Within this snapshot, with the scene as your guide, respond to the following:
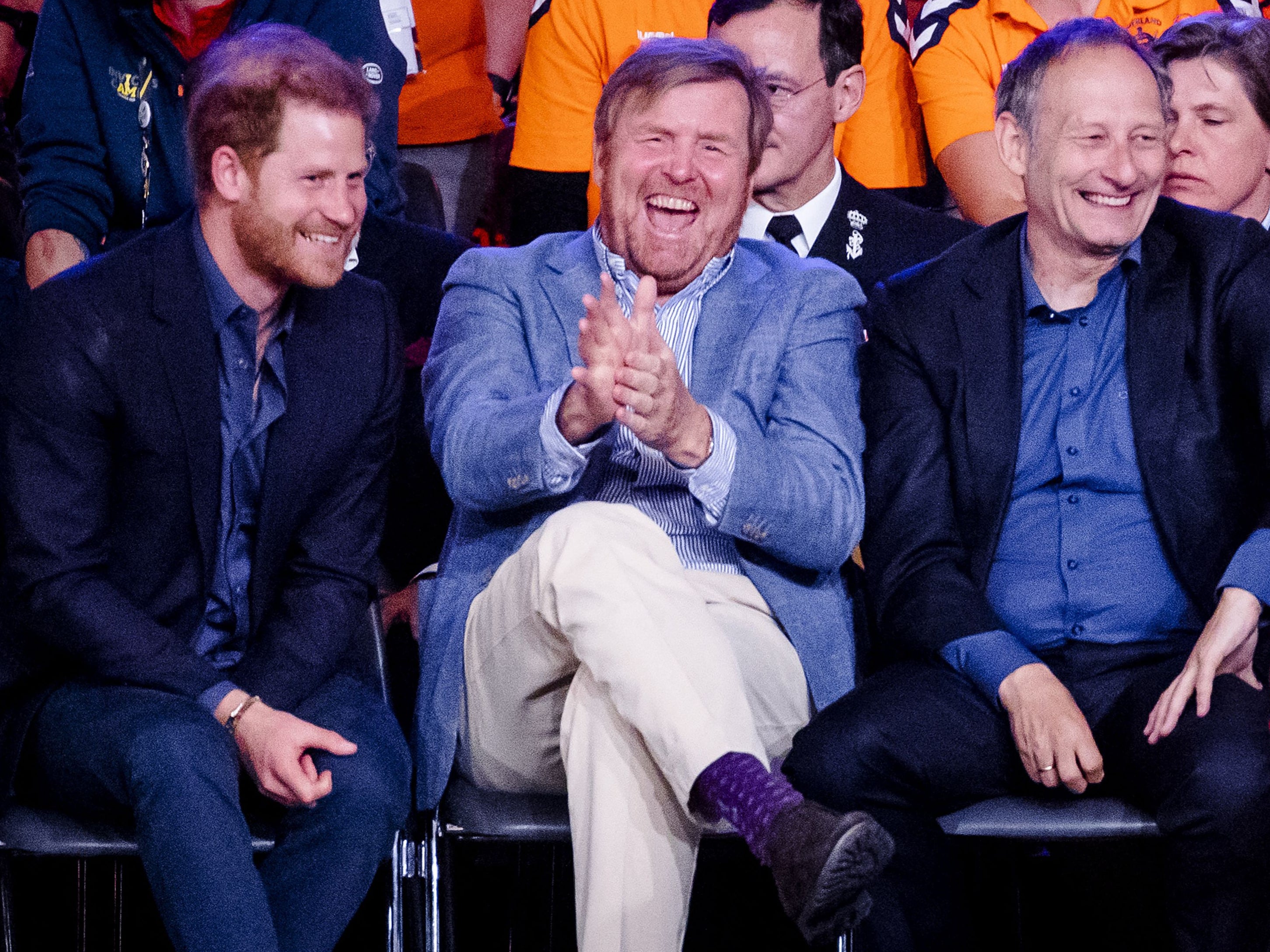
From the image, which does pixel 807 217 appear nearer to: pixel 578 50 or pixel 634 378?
pixel 578 50

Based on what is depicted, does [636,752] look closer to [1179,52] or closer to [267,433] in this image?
[267,433]

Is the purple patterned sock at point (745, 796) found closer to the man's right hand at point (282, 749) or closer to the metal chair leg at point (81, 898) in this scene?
the man's right hand at point (282, 749)

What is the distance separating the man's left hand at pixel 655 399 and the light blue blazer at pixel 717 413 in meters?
0.08

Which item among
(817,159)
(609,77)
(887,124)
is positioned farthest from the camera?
(887,124)

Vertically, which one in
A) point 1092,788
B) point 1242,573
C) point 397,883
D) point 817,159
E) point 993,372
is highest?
point 817,159

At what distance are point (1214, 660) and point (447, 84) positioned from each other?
2.23 m

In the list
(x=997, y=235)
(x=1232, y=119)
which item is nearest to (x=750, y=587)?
(x=997, y=235)

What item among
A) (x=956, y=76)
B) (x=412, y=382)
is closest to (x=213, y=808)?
(x=412, y=382)

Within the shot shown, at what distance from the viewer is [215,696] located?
1.92 metres

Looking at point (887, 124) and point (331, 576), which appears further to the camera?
point (887, 124)

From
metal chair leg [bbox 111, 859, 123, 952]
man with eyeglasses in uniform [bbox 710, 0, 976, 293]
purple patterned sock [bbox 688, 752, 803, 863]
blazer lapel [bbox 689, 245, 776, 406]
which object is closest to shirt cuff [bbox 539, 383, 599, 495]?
blazer lapel [bbox 689, 245, 776, 406]

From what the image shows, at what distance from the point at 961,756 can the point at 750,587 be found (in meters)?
0.39

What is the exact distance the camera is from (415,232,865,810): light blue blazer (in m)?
2.04

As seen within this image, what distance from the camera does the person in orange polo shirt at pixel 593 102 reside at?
318 centimetres
